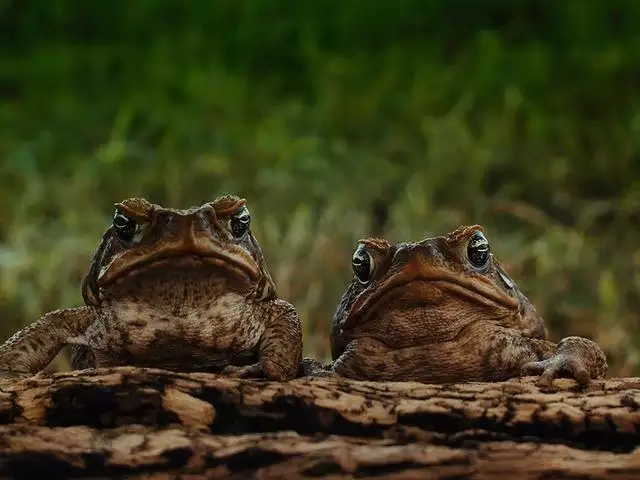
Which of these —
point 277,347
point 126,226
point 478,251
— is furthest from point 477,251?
point 126,226

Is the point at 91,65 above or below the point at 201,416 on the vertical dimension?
above

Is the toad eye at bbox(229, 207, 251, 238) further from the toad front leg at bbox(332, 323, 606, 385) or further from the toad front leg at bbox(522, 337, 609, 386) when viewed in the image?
the toad front leg at bbox(522, 337, 609, 386)

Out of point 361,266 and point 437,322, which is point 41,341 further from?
point 437,322

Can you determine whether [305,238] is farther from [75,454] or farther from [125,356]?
[75,454]

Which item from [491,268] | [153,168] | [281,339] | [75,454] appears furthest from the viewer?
[153,168]

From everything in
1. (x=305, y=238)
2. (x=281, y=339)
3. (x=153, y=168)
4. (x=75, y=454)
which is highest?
(x=153, y=168)

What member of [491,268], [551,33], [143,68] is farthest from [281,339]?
[551,33]
